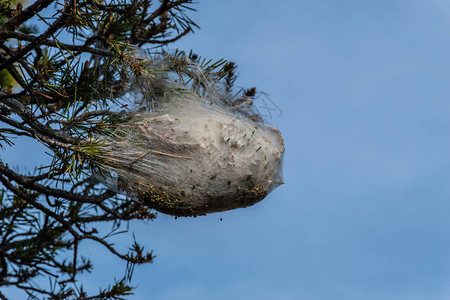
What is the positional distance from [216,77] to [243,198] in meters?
0.74

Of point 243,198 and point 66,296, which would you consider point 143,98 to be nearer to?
point 243,198

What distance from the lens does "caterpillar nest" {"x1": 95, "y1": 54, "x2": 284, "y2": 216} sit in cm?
294

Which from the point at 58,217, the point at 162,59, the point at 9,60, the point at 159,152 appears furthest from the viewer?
the point at 58,217

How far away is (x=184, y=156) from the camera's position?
294cm

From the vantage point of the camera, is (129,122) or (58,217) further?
(58,217)

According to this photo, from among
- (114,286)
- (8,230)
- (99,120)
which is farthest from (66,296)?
(99,120)

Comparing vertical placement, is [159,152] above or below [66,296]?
above

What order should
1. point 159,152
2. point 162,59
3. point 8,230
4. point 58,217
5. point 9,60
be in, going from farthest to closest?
point 8,230 < point 58,217 < point 162,59 < point 159,152 < point 9,60

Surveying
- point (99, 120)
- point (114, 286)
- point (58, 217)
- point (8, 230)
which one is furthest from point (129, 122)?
point (8, 230)

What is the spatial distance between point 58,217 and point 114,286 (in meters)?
0.66

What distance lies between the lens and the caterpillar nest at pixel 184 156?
9.65 feet

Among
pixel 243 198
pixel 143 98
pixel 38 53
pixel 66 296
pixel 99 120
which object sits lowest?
pixel 66 296

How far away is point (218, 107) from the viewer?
3.19 metres

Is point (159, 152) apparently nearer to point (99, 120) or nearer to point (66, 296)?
point (99, 120)
